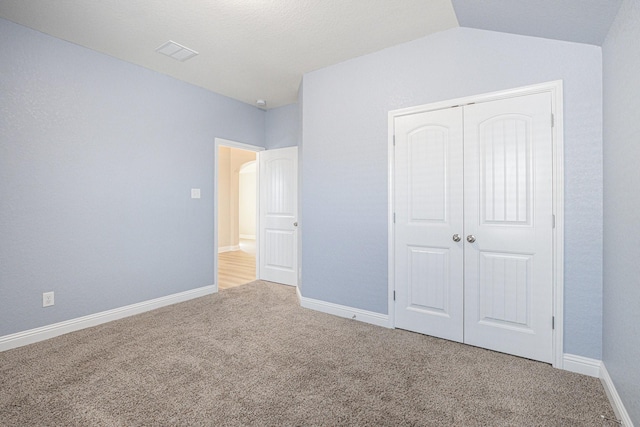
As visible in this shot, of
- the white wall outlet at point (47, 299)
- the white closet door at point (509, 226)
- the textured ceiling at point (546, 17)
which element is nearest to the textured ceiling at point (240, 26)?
the textured ceiling at point (546, 17)

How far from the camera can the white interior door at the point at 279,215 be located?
4480mm

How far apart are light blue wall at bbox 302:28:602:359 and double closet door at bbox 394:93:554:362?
0.47 feet

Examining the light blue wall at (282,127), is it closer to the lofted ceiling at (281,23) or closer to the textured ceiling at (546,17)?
the lofted ceiling at (281,23)

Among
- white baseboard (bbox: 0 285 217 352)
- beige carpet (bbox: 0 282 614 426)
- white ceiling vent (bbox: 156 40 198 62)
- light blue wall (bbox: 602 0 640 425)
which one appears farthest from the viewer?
white ceiling vent (bbox: 156 40 198 62)

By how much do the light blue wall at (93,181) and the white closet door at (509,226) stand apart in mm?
3258

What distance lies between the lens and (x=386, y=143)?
2.89 metres

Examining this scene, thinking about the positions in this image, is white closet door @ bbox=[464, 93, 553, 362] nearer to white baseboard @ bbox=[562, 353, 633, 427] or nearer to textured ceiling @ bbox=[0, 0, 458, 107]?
white baseboard @ bbox=[562, 353, 633, 427]

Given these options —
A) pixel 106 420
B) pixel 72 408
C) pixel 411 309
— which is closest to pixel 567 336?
pixel 411 309

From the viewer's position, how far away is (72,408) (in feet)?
5.65

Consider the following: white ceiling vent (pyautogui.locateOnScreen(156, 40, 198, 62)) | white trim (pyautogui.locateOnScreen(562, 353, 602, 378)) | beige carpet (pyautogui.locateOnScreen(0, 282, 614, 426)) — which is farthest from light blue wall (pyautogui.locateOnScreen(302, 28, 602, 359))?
white ceiling vent (pyautogui.locateOnScreen(156, 40, 198, 62))

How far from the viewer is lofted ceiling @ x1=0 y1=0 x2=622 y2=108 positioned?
198cm

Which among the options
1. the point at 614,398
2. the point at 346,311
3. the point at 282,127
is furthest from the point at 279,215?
the point at 614,398

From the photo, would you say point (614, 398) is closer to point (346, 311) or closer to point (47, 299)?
point (346, 311)

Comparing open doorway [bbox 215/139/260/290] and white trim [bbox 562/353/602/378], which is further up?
open doorway [bbox 215/139/260/290]
